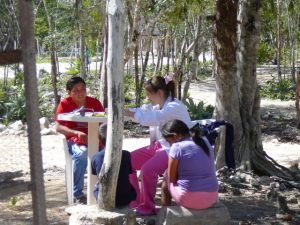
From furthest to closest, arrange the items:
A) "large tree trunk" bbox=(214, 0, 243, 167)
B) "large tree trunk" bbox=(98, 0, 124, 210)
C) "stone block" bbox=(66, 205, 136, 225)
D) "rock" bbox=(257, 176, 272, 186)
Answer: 1. "large tree trunk" bbox=(214, 0, 243, 167)
2. "rock" bbox=(257, 176, 272, 186)
3. "stone block" bbox=(66, 205, 136, 225)
4. "large tree trunk" bbox=(98, 0, 124, 210)

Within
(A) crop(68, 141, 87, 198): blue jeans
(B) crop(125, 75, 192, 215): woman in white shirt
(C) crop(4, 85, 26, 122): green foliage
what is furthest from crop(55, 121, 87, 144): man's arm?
(C) crop(4, 85, 26, 122): green foliage

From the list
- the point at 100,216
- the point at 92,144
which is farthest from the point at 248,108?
the point at 100,216

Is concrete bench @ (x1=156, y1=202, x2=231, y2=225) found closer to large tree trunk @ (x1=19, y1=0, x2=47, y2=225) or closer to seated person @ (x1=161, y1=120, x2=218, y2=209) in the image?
seated person @ (x1=161, y1=120, x2=218, y2=209)

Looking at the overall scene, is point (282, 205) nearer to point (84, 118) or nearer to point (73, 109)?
point (84, 118)

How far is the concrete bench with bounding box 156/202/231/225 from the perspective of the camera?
212 inches

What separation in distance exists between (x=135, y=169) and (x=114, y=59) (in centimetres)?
200

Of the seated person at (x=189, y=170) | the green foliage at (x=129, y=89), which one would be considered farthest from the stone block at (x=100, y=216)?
the green foliage at (x=129, y=89)

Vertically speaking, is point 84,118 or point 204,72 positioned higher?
point 84,118

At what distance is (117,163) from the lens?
487 centimetres

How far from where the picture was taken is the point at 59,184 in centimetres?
796

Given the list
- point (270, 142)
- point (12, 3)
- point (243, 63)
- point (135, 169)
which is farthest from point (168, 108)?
point (270, 142)

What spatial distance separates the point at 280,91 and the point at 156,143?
1414cm

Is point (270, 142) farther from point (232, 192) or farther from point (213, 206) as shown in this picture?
point (213, 206)

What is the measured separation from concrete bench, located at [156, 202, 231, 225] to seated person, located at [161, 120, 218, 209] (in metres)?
0.05
